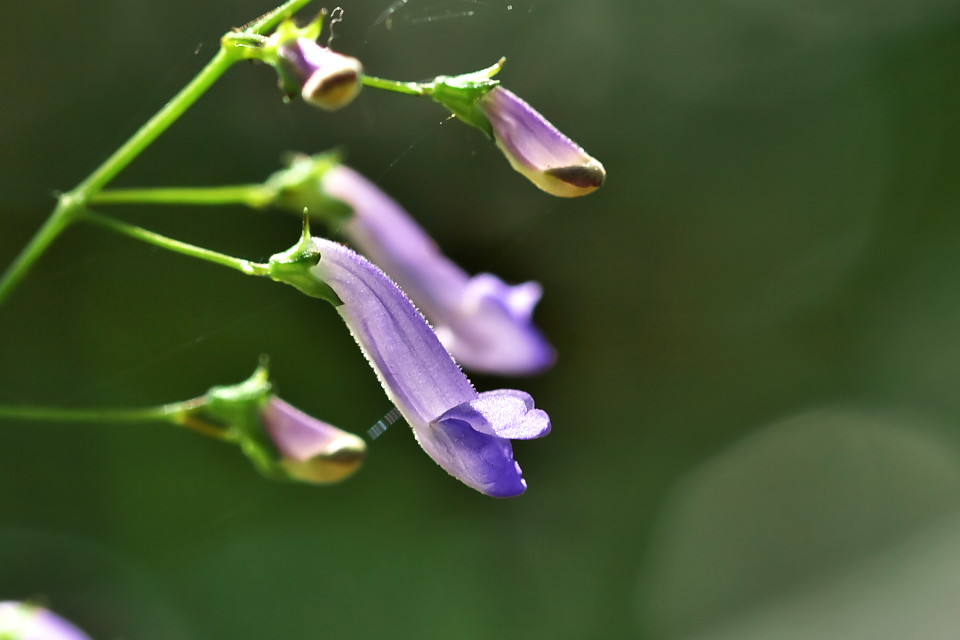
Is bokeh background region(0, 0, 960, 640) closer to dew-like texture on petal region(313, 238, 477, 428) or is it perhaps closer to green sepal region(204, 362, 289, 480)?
green sepal region(204, 362, 289, 480)

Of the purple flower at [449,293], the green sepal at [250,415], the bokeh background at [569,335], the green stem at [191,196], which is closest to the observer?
the green stem at [191,196]

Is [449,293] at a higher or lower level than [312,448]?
higher

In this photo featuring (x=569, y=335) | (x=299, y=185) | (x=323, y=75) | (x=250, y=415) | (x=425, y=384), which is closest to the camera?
(x=323, y=75)

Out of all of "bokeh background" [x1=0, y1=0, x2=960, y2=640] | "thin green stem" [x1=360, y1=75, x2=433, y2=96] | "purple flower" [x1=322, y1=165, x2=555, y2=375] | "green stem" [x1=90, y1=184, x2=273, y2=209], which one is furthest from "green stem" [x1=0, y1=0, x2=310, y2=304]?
"bokeh background" [x1=0, y1=0, x2=960, y2=640]

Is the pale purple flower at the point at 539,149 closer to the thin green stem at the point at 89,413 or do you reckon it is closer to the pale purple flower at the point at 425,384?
the pale purple flower at the point at 425,384

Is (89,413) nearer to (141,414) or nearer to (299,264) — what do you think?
(141,414)

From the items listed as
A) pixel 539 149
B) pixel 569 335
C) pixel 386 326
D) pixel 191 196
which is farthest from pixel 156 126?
pixel 569 335

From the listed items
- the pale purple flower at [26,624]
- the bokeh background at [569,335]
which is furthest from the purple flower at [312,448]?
the bokeh background at [569,335]
